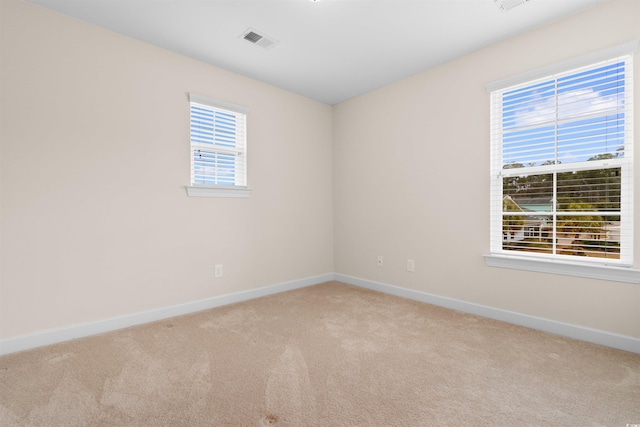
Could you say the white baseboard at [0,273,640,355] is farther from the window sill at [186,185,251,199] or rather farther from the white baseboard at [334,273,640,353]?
the window sill at [186,185,251,199]

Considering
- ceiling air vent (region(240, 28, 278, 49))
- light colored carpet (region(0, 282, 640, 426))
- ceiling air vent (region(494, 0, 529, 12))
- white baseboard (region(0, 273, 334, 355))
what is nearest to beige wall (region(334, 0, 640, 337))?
light colored carpet (region(0, 282, 640, 426))

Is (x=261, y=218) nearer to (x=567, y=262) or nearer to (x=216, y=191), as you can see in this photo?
(x=216, y=191)

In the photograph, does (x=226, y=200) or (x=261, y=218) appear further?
(x=261, y=218)

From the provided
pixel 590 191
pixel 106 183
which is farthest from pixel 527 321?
pixel 106 183

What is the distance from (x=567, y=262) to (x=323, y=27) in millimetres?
2767

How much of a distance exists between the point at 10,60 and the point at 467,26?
3515 mm

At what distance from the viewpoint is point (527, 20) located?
242 centimetres

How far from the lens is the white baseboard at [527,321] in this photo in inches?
85.9

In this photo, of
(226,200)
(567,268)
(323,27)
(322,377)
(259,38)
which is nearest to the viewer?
(322,377)

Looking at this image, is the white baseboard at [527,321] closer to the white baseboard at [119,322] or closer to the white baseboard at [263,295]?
the white baseboard at [263,295]

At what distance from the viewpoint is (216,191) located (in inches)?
126

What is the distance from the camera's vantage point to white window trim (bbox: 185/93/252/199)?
119 inches

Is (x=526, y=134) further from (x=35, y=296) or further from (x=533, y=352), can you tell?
(x=35, y=296)

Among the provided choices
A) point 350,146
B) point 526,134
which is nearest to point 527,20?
point 526,134
